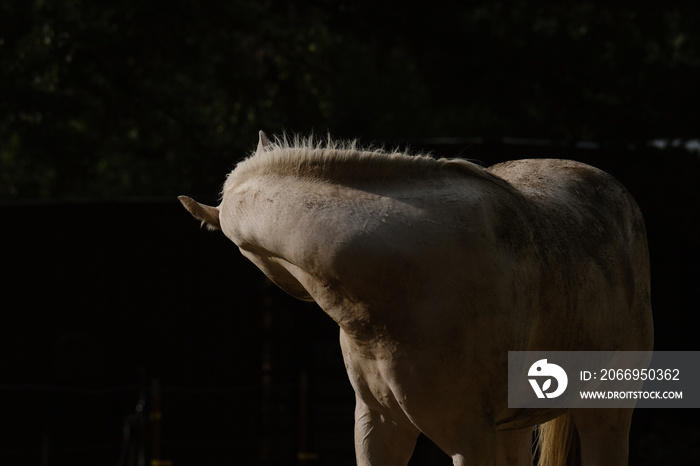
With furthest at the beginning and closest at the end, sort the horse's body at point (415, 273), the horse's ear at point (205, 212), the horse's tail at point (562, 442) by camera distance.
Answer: the horse's tail at point (562, 442), the horse's ear at point (205, 212), the horse's body at point (415, 273)

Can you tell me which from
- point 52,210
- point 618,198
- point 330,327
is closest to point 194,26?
point 52,210

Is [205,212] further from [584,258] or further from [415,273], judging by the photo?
[584,258]

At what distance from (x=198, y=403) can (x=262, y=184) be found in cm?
723

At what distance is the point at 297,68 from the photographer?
30.9 ft

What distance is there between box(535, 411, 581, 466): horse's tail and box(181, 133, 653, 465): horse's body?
0.41 meters

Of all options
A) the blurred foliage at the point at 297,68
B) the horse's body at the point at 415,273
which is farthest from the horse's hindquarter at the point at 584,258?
the blurred foliage at the point at 297,68

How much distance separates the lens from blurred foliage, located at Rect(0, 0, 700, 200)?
811cm

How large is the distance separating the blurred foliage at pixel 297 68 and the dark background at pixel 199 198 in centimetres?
2

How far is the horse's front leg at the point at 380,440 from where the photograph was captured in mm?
2205

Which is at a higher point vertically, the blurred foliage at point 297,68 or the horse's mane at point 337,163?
the blurred foliage at point 297,68

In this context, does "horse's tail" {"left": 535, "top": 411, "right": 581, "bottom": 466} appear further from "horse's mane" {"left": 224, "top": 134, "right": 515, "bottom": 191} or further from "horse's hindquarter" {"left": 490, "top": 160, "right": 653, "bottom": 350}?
"horse's mane" {"left": 224, "top": 134, "right": 515, "bottom": 191}

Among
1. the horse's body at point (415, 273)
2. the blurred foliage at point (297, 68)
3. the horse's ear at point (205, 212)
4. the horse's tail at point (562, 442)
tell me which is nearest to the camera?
the horse's body at point (415, 273)

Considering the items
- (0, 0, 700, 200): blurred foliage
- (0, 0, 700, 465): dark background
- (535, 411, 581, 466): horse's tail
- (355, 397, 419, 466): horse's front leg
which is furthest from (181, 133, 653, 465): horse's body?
(0, 0, 700, 465): dark background

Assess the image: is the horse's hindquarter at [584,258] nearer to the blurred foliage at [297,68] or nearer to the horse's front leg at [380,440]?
the horse's front leg at [380,440]
